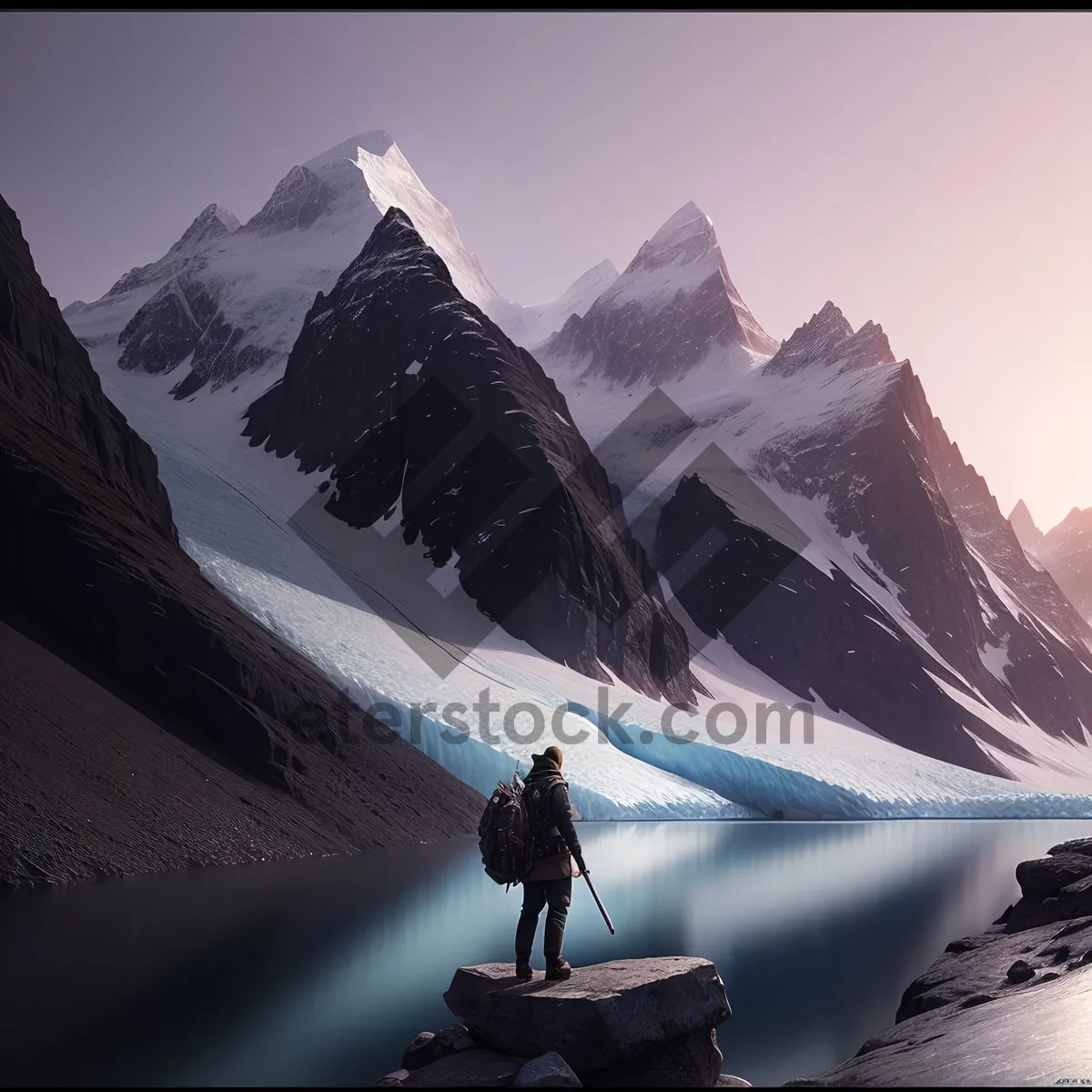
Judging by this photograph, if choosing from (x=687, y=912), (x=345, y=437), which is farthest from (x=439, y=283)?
(x=687, y=912)

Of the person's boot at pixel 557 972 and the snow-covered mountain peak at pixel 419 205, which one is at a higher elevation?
the snow-covered mountain peak at pixel 419 205

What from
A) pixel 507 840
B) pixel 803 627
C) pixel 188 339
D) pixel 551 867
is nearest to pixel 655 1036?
pixel 551 867

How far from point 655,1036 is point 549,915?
4.73ft

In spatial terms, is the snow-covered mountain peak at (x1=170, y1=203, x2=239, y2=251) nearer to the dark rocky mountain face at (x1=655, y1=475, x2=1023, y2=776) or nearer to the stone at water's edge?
the dark rocky mountain face at (x1=655, y1=475, x2=1023, y2=776)

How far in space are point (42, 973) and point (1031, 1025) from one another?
10.5 metres

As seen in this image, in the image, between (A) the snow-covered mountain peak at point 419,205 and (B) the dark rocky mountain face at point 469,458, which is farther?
(A) the snow-covered mountain peak at point 419,205

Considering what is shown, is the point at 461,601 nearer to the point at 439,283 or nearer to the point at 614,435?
the point at 439,283

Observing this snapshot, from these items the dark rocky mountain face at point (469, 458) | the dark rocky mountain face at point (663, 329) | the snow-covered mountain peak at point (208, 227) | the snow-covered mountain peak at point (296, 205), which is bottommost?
the dark rocky mountain face at point (469, 458)

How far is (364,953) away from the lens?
1636 centimetres

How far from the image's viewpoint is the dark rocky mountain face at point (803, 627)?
117312mm

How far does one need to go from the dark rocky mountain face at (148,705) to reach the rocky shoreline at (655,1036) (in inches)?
628

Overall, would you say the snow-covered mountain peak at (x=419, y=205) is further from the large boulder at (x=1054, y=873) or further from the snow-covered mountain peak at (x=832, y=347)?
the large boulder at (x=1054, y=873)

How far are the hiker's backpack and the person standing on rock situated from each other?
68 mm

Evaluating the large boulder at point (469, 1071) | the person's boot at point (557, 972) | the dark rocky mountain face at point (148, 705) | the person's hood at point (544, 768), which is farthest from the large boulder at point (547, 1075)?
the dark rocky mountain face at point (148, 705)
